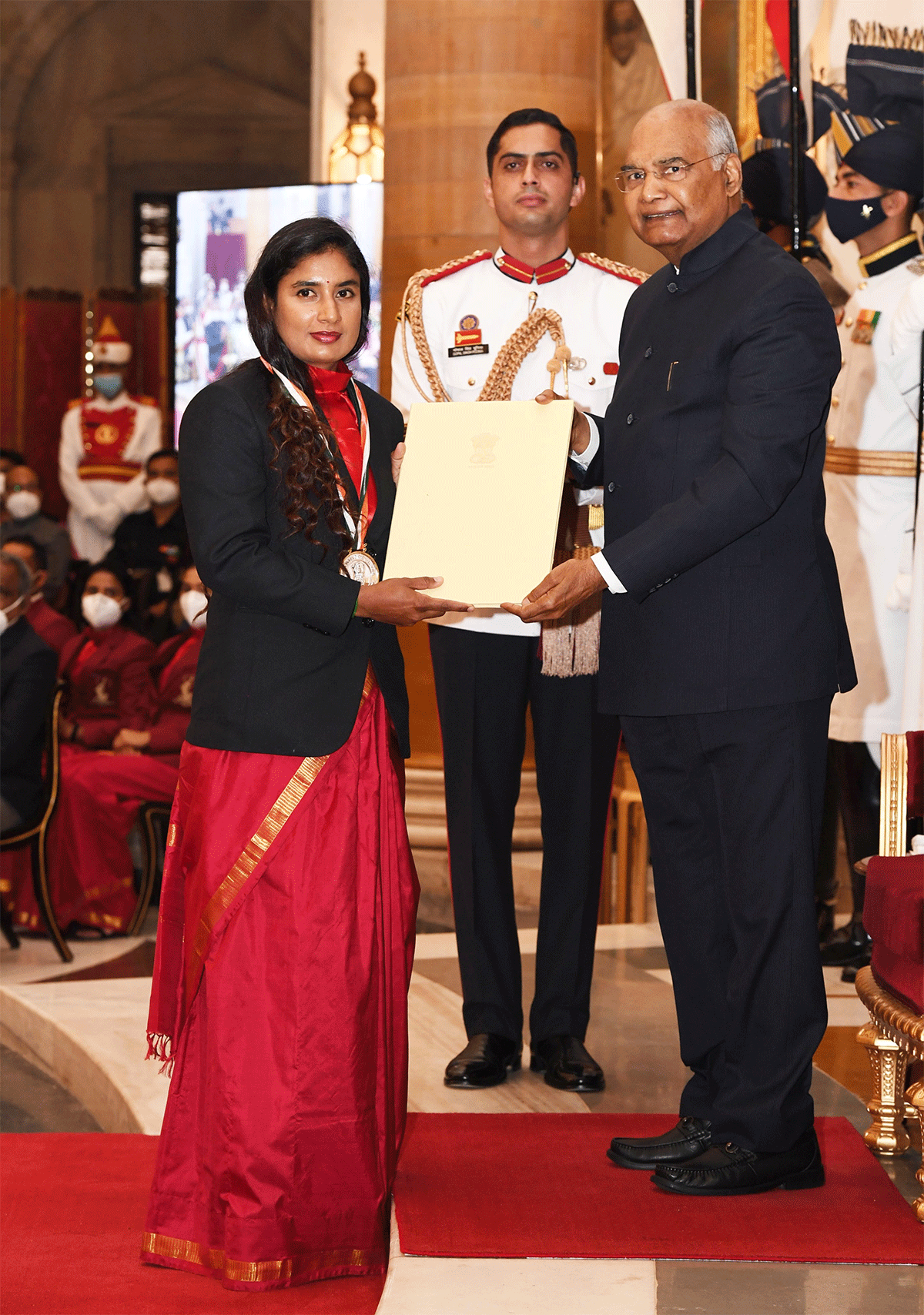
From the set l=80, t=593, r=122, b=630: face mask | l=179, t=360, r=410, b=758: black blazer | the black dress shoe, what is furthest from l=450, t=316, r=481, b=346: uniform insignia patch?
l=80, t=593, r=122, b=630: face mask

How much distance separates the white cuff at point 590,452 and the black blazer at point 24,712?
2815mm

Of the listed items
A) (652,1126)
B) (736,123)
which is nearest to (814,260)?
(736,123)

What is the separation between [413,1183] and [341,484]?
1166mm

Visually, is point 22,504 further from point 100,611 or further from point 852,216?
point 852,216

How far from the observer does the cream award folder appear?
239cm

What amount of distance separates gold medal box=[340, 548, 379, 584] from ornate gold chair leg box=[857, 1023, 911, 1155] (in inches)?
50.2

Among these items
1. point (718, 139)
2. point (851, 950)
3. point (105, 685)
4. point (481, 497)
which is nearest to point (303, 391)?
point (481, 497)

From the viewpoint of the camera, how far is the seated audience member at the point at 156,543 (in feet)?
25.0

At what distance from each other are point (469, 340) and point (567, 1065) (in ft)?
4.92

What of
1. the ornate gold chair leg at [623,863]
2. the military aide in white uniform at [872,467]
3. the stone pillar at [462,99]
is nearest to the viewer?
the military aide in white uniform at [872,467]

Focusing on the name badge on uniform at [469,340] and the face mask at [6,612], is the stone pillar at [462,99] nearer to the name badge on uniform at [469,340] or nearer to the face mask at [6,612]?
the face mask at [6,612]

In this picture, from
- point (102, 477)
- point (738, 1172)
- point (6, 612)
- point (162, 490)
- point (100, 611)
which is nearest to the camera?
point (738, 1172)

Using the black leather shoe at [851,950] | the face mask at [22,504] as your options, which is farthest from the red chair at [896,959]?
the face mask at [22,504]

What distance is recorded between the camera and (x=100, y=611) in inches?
247
